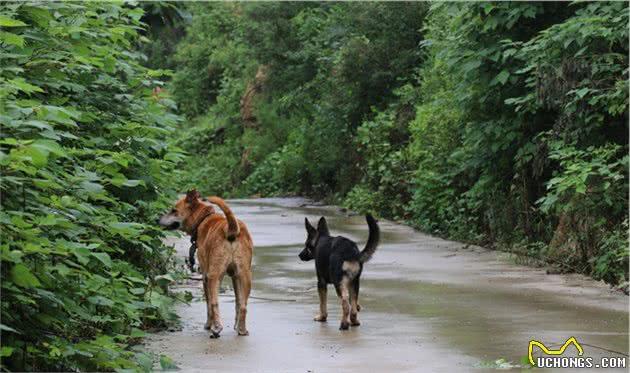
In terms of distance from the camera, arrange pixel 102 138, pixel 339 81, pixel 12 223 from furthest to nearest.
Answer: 1. pixel 339 81
2. pixel 102 138
3. pixel 12 223

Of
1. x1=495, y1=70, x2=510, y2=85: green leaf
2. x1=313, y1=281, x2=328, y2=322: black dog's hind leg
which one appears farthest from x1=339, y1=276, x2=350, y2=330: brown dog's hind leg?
x1=495, y1=70, x2=510, y2=85: green leaf

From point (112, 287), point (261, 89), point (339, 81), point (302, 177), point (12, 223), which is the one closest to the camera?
point (12, 223)

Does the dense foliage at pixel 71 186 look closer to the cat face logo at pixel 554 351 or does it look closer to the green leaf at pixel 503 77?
the cat face logo at pixel 554 351

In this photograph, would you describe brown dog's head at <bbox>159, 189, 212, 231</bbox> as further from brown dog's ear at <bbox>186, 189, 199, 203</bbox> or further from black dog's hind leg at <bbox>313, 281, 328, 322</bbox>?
black dog's hind leg at <bbox>313, 281, 328, 322</bbox>

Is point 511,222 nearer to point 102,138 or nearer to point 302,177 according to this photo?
point 102,138

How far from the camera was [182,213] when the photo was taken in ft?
37.8

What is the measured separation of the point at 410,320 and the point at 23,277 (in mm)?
5719

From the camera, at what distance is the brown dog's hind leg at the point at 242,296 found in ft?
34.0

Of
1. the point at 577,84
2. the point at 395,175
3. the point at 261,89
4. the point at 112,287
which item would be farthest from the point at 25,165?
the point at 261,89

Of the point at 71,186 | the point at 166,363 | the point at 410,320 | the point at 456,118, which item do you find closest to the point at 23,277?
the point at 71,186

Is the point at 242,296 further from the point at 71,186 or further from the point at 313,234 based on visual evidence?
the point at 71,186

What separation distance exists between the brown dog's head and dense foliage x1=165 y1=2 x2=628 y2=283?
16.1 feet

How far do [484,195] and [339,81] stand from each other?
40.7 ft

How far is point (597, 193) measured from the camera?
1445 centimetres
